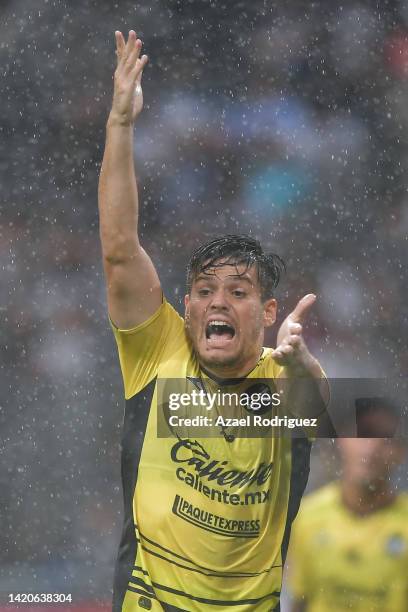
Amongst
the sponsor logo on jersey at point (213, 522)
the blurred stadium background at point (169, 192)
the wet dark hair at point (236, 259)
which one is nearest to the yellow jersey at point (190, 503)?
the sponsor logo on jersey at point (213, 522)

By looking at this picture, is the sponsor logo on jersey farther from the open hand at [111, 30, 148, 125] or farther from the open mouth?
the open hand at [111, 30, 148, 125]

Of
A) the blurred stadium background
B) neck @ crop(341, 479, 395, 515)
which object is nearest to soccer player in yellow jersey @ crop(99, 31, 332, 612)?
neck @ crop(341, 479, 395, 515)

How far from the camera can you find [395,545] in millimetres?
2773

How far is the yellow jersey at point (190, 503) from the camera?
216cm

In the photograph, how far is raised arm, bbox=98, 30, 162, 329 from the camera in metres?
2.12

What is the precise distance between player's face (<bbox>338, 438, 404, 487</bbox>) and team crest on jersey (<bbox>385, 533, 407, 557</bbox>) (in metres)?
0.17

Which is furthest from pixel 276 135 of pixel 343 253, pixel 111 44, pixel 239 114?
pixel 111 44

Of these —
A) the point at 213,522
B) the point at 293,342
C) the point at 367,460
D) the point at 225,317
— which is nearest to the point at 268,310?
the point at 225,317

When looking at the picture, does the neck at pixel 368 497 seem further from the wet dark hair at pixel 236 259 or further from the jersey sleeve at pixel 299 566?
the wet dark hair at pixel 236 259

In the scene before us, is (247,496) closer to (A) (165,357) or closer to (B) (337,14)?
(A) (165,357)

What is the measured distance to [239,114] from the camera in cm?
428

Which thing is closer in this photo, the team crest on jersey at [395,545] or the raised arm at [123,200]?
the raised arm at [123,200]

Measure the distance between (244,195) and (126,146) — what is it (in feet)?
6.60

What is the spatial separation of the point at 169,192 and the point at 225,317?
1.95m
